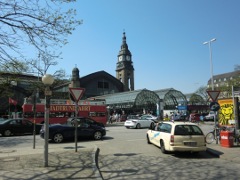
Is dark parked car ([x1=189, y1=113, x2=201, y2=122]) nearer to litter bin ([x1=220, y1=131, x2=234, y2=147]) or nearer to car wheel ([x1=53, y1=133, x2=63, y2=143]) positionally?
litter bin ([x1=220, y1=131, x2=234, y2=147])

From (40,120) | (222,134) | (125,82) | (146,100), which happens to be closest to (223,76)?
(125,82)

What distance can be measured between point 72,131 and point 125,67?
290 ft

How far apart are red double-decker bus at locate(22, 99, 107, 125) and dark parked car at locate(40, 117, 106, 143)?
13222 mm

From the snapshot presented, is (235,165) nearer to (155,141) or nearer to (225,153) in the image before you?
A: (225,153)

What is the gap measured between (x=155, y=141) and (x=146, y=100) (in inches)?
2029

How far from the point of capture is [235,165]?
407 inches

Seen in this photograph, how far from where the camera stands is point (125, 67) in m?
105

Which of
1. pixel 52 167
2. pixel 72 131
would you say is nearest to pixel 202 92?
pixel 72 131

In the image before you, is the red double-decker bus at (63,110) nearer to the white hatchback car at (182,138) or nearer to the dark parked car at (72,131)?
the dark parked car at (72,131)

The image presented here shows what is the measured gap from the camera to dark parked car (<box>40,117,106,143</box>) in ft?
56.9

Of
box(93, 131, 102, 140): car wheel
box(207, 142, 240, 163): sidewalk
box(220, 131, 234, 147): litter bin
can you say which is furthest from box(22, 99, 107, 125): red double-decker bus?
box(207, 142, 240, 163): sidewalk

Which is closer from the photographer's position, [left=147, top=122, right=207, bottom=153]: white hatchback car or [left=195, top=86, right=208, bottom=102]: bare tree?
[left=147, top=122, right=207, bottom=153]: white hatchback car

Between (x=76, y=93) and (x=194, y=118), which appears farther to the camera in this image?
(x=194, y=118)

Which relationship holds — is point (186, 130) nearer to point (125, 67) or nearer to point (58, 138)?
point (58, 138)
